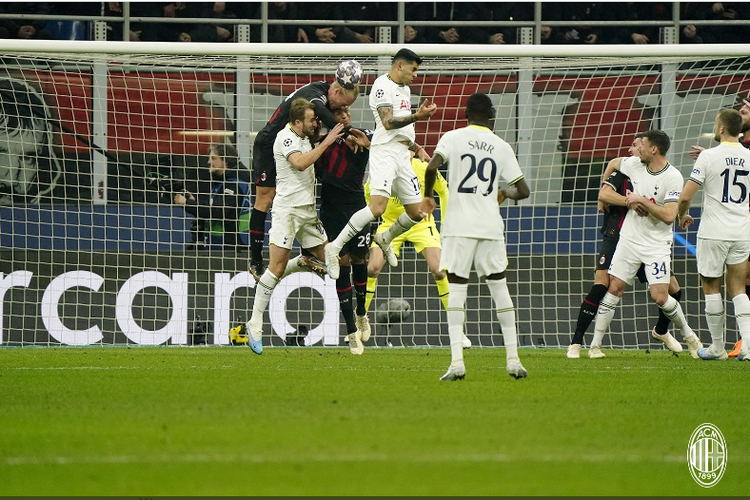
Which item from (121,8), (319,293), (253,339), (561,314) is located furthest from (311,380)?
(121,8)

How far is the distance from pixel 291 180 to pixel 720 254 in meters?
4.24

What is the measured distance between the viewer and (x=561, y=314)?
14.1 meters

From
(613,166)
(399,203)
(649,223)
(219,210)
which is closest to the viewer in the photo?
(649,223)

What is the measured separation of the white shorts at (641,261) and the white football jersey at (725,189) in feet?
1.45

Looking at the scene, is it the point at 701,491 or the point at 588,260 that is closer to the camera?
the point at 701,491

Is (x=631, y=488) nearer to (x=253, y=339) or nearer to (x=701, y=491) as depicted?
(x=701, y=491)

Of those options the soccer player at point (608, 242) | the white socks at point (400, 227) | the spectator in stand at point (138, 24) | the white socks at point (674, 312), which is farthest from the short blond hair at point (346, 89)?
the spectator in stand at point (138, 24)

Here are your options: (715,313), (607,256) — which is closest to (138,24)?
(607,256)

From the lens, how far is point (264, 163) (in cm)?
1108

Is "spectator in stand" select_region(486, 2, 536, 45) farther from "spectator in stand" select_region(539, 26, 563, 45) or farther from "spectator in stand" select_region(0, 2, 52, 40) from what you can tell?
"spectator in stand" select_region(0, 2, 52, 40)

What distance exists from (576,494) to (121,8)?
15.1 metres

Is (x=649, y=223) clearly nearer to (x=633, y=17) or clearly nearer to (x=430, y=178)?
(x=430, y=178)

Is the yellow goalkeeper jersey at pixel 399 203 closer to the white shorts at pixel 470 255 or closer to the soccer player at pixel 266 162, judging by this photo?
the soccer player at pixel 266 162

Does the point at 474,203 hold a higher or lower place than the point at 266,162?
lower
